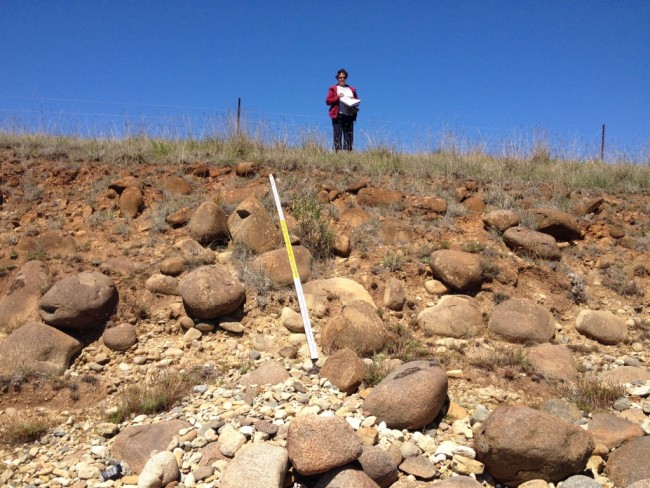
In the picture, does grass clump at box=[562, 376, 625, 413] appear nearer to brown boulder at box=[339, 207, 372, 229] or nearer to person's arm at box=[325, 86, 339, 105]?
brown boulder at box=[339, 207, 372, 229]

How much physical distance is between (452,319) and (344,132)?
514cm

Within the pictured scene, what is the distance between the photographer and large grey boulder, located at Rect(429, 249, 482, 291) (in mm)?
5391

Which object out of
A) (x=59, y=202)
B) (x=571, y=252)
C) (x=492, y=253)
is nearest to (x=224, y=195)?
(x=59, y=202)

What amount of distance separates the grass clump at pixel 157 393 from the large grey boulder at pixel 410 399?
152 centimetres

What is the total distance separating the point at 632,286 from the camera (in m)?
5.80

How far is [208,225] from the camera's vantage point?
5.88m

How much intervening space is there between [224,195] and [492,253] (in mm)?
3484

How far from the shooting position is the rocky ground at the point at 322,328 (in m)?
3.14

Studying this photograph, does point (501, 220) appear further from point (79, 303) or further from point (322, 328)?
point (79, 303)

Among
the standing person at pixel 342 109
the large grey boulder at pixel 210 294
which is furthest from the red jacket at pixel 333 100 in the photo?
the large grey boulder at pixel 210 294

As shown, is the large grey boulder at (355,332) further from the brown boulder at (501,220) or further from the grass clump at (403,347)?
the brown boulder at (501,220)

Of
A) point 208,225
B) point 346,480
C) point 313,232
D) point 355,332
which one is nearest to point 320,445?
point 346,480

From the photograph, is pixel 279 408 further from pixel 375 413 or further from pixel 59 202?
pixel 59 202

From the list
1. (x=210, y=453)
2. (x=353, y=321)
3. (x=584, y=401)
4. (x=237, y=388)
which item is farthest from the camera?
(x=353, y=321)
